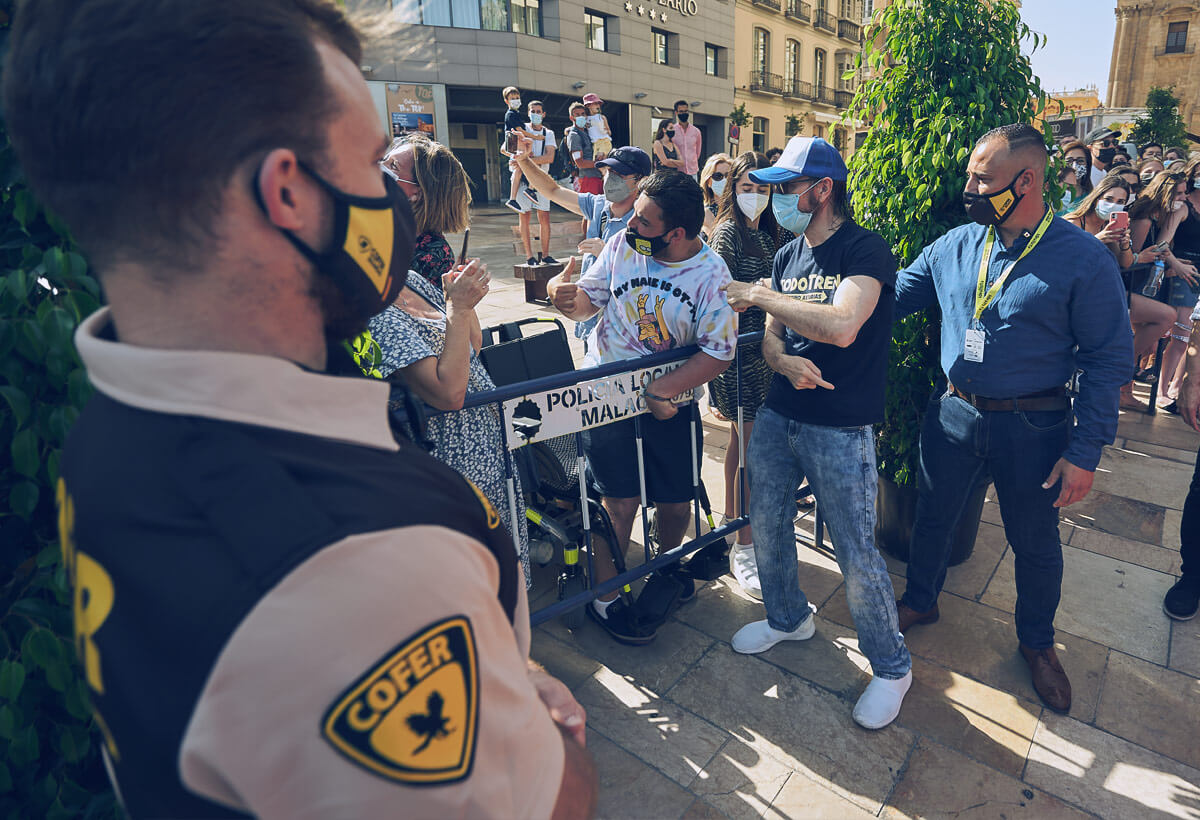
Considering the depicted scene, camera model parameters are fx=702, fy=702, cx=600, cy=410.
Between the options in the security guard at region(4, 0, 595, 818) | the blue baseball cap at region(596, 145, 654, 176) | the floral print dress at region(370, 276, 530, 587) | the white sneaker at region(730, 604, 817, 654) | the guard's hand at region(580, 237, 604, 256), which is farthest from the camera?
the guard's hand at region(580, 237, 604, 256)

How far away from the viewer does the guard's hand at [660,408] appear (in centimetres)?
310

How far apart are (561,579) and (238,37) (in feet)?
9.75

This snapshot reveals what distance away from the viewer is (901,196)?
3514 mm

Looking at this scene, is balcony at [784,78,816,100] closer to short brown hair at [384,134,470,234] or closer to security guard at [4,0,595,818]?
short brown hair at [384,134,470,234]

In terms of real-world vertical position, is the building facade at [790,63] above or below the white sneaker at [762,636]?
above

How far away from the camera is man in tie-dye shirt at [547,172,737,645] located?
3.01 m

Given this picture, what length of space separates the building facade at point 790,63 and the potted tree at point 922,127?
108 feet

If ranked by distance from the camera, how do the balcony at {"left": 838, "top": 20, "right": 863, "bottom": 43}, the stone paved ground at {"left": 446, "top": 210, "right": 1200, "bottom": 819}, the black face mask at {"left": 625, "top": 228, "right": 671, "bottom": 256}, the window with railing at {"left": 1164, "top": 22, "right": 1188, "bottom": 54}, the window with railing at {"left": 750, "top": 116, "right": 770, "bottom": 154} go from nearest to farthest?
the stone paved ground at {"left": 446, "top": 210, "right": 1200, "bottom": 819} → the black face mask at {"left": 625, "top": 228, "right": 671, "bottom": 256} → the window with railing at {"left": 750, "top": 116, "right": 770, "bottom": 154} → the balcony at {"left": 838, "top": 20, "right": 863, "bottom": 43} → the window with railing at {"left": 1164, "top": 22, "right": 1188, "bottom": 54}

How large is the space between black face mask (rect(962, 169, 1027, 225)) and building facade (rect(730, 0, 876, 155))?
3376cm

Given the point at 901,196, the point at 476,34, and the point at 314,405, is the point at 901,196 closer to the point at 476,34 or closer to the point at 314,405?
the point at 314,405

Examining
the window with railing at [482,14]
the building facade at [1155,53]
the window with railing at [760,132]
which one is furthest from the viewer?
the building facade at [1155,53]

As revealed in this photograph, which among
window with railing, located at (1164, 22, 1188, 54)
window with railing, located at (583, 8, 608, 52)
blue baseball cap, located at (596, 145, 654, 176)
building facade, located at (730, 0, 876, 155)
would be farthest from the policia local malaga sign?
window with railing, located at (1164, 22, 1188, 54)

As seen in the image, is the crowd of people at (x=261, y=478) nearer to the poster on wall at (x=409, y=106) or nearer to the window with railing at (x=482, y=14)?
the poster on wall at (x=409, y=106)

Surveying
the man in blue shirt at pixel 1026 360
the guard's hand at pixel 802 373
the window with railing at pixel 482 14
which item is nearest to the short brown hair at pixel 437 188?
the guard's hand at pixel 802 373
